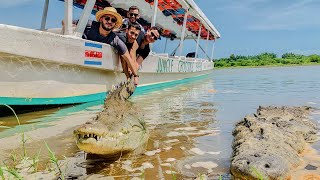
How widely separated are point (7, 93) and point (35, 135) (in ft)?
5.50

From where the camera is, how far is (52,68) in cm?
588

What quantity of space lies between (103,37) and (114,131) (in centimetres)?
445

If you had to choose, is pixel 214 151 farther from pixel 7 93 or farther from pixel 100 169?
pixel 7 93

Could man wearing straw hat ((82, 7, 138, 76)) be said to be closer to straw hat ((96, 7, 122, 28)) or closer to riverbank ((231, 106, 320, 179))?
straw hat ((96, 7, 122, 28))

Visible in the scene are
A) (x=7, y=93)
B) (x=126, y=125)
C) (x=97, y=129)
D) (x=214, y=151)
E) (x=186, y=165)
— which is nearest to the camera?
(x=97, y=129)

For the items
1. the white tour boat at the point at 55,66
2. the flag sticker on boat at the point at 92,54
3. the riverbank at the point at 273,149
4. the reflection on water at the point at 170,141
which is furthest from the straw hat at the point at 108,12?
the riverbank at the point at 273,149

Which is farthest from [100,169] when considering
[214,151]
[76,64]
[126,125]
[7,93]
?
[76,64]

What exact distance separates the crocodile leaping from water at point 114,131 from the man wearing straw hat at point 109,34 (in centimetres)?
271

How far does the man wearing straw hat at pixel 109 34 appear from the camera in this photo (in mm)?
6402

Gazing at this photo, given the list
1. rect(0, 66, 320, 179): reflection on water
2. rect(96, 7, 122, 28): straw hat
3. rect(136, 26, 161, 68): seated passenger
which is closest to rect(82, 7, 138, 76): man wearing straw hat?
rect(96, 7, 122, 28): straw hat

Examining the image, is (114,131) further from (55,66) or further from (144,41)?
(144,41)

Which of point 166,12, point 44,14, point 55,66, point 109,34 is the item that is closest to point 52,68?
point 55,66

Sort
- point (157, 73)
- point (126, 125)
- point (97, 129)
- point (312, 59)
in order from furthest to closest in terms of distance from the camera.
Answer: point (312, 59), point (157, 73), point (126, 125), point (97, 129)

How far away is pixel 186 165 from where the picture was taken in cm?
278
